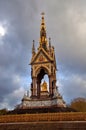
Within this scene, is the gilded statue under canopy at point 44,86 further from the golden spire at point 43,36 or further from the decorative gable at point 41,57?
the golden spire at point 43,36

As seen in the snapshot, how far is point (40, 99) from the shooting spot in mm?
37344

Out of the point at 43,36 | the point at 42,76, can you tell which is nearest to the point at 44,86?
the point at 42,76

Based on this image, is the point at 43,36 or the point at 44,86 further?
the point at 43,36

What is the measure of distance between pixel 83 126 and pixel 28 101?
15433mm

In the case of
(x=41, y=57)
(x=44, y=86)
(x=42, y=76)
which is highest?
(x=41, y=57)

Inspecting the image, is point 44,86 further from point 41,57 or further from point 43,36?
point 43,36

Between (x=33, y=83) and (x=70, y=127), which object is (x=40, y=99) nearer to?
(x=33, y=83)

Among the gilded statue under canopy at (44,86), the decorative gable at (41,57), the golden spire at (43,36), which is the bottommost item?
the gilded statue under canopy at (44,86)

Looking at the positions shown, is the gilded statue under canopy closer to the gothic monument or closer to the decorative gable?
the gothic monument

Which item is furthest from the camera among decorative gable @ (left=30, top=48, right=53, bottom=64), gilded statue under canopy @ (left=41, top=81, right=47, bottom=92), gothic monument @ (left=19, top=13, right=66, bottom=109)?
decorative gable @ (left=30, top=48, right=53, bottom=64)

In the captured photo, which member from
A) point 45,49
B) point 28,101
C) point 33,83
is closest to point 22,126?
point 28,101

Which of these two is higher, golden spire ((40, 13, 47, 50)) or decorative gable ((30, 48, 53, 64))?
golden spire ((40, 13, 47, 50))

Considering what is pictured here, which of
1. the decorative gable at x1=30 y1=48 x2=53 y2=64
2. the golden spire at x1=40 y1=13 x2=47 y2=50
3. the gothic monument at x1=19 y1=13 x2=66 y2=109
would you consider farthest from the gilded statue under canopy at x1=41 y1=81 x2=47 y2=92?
the golden spire at x1=40 y1=13 x2=47 y2=50

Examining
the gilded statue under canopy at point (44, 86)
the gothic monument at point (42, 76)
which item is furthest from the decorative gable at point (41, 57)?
the gilded statue under canopy at point (44, 86)
